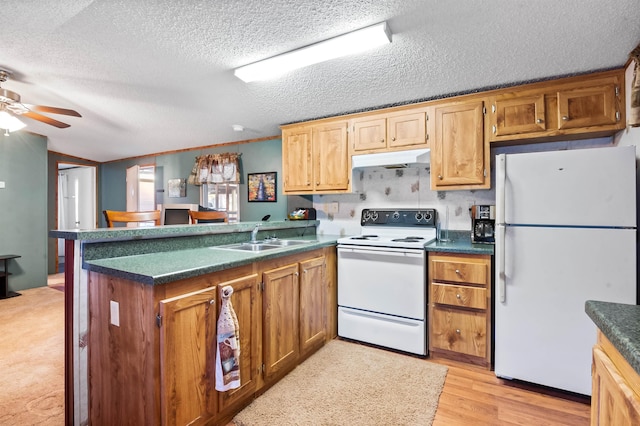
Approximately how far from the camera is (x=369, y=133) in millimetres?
3104

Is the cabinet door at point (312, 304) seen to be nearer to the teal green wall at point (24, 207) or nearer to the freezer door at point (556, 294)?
the freezer door at point (556, 294)

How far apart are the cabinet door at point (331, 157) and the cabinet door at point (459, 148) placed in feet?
2.86

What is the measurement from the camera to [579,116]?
229cm

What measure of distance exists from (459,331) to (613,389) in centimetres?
173

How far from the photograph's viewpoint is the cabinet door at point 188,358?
1.41 m

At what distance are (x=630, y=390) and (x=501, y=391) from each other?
5.44 ft

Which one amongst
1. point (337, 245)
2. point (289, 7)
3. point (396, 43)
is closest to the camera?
point (289, 7)

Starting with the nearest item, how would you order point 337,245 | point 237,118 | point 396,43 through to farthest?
point 396,43 < point 337,245 < point 237,118

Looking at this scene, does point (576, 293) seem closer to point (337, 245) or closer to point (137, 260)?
point (337, 245)

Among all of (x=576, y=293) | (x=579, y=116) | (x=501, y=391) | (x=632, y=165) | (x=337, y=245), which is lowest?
(x=501, y=391)

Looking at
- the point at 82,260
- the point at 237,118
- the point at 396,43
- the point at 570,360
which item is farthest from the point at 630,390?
the point at 237,118

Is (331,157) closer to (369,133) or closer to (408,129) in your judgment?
(369,133)

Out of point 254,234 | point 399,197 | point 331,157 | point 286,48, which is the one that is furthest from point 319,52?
point 399,197

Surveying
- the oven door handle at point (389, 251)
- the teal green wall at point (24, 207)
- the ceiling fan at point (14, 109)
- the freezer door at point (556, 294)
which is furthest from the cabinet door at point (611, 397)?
the teal green wall at point (24, 207)
